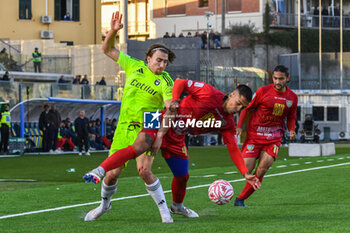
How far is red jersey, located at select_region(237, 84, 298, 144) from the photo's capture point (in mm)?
11914

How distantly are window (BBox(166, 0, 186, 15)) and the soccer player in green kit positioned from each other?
59.4 m

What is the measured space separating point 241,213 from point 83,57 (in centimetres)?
3917

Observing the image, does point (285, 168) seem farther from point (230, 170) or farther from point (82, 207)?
point (82, 207)

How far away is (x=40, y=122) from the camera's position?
3078 centimetres

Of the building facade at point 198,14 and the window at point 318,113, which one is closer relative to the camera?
the window at point 318,113

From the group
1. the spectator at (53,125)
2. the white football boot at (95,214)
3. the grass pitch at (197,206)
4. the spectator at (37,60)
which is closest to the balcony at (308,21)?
the spectator at (37,60)

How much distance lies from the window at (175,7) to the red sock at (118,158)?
60.3 metres

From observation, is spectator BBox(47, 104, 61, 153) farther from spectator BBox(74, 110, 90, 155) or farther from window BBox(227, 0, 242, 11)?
window BBox(227, 0, 242, 11)

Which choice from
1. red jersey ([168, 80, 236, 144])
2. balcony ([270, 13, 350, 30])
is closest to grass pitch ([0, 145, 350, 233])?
red jersey ([168, 80, 236, 144])

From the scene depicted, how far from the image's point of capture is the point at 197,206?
37.7 ft

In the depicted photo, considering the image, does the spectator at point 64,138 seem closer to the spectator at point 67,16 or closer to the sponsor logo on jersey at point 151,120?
the sponsor logo on jersey at point 151,120

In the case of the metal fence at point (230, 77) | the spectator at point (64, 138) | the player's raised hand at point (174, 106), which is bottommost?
the spectator at point (64, 138)

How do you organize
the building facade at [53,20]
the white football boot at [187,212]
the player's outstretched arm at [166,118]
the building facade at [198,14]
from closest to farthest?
the player's outstretched arm at [166,118] < the white football boot at [187,212] < the building facade at [53,20] < the building facade at [198,14]

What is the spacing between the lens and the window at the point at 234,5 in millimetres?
65206
